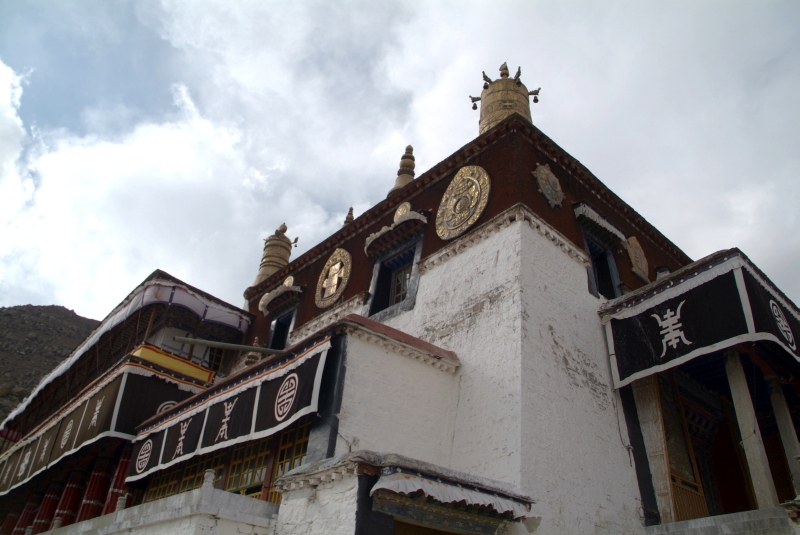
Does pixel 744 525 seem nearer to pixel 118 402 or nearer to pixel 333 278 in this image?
pixel 333 278

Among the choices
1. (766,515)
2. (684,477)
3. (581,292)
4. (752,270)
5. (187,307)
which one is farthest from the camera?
(187,307)

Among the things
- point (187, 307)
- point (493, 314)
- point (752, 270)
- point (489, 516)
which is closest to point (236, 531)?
point (489, 516)

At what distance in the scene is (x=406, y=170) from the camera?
20.5 m

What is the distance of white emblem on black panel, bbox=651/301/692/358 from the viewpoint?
10.1 meters

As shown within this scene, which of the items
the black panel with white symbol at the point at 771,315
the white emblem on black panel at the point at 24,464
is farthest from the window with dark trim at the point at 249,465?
the white emblem on black panel at the point at 24,464

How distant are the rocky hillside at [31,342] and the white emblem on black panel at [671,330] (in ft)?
130

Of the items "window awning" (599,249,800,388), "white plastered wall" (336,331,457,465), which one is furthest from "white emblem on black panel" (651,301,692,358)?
"white plastered wall" (336,331,457,465)

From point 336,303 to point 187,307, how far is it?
503 cm

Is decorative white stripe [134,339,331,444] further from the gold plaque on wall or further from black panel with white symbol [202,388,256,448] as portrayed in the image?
the gold plaque on wall

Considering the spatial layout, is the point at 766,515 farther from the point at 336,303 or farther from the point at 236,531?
the point at 336,303

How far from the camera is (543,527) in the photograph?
8.32 metres

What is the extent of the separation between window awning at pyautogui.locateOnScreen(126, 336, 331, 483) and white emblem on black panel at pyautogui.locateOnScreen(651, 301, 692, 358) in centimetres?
600

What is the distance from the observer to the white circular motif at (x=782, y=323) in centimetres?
962

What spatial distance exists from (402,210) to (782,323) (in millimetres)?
8722
